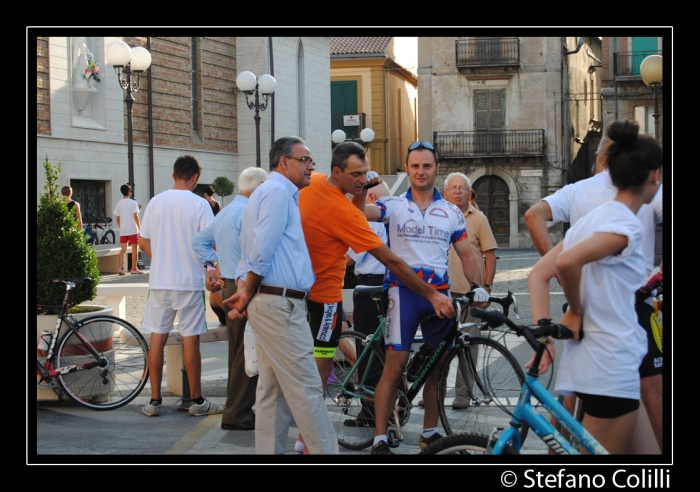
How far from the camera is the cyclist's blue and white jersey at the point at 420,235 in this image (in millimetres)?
6012

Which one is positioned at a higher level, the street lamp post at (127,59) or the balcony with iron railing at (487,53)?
the balcony with iron railing at (487,53)

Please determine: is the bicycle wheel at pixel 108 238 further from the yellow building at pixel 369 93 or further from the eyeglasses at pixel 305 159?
the yellow building at pixel 369 93

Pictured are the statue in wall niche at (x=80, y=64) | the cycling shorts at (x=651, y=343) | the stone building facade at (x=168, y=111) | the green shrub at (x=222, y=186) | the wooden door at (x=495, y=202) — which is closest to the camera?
the cycling shorts at (x=651, y=343)

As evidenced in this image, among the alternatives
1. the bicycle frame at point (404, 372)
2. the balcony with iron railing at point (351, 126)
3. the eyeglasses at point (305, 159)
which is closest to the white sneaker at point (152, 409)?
the bicycle frame at point (404, 372)

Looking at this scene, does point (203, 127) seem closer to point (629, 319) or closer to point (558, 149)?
point (558, 149)

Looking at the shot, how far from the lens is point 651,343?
15.5ft

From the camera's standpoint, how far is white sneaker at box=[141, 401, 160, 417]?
735cm

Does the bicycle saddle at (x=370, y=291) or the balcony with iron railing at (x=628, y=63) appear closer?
the bicycle saddle at (x=370, y=291)

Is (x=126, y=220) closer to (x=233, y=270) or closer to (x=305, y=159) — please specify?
(x=233, y=270)

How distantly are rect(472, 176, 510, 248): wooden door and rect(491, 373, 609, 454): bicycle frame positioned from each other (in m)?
36.6

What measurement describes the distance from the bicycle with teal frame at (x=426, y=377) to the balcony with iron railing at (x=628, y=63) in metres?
39.1
